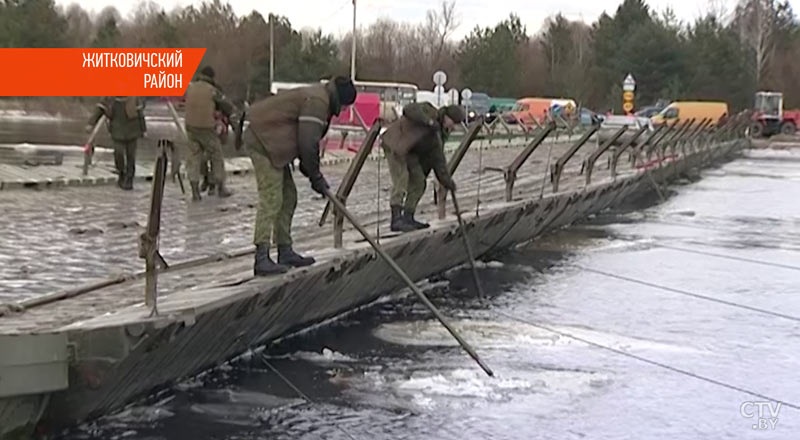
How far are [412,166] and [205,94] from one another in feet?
12.0

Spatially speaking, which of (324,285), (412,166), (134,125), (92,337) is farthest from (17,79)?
(92,337)

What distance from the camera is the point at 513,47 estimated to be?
8200cm

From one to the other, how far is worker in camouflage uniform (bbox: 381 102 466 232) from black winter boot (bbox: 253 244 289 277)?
297cm

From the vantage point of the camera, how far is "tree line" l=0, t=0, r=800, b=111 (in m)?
64.9

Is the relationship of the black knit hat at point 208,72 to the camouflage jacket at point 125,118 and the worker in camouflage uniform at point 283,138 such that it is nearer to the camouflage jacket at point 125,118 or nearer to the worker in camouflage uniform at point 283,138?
the camouflage jacket at point 125,118

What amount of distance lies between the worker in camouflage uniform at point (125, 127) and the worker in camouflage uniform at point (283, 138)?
25.6 feet

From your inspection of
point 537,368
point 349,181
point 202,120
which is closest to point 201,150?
point 202,120

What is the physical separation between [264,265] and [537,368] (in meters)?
1.98

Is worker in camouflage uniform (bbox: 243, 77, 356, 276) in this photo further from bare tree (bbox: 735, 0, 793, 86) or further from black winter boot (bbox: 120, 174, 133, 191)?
bare tree (bbox: 735, 0, 793, 86)

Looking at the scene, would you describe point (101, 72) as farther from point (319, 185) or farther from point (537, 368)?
point (537, 368)

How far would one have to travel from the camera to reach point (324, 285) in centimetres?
809

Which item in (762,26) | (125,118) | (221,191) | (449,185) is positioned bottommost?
(221,191)

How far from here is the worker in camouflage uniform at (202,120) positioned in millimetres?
13546

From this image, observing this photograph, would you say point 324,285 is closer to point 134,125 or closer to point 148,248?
point 148,248
